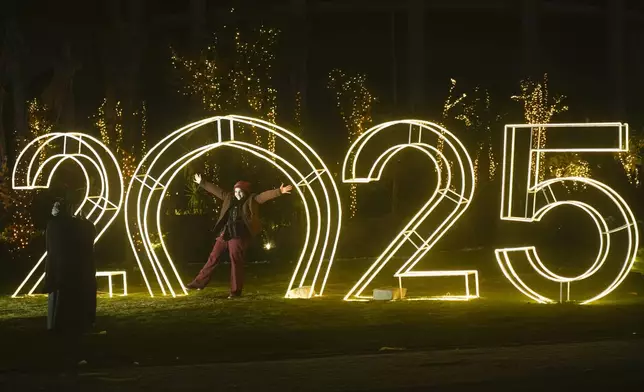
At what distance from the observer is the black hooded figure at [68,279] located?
14.8 m

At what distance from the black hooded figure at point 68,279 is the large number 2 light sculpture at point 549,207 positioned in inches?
226

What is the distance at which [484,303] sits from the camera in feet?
56.3

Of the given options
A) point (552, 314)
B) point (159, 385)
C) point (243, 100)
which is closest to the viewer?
point (159, 385)

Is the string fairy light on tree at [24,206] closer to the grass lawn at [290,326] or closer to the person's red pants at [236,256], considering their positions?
the grass lawn at [290,326]

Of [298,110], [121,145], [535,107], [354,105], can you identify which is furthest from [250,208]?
[535,107]

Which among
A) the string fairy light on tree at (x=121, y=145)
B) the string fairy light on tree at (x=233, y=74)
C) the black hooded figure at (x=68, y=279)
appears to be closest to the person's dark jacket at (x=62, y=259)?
the black hooded figure at (x=68, y=279)

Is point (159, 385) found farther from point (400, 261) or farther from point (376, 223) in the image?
point (376, 223)

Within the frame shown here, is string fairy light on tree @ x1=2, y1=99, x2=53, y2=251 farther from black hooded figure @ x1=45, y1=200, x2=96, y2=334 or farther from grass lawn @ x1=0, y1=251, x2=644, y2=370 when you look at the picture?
black hooded figure @ x1=45, y1=200, x2=96, y2=334

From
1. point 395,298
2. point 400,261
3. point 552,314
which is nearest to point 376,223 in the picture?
point 400,261

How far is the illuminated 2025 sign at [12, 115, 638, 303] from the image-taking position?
58.1 ft

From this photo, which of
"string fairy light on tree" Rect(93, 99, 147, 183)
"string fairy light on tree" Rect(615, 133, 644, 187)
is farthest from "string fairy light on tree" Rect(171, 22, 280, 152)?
"string fairy light on tree" Rect(615, 133, 644, 187)

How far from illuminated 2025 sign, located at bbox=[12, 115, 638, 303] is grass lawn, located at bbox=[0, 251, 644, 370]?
2.03 ft

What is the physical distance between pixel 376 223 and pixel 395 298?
1245cm

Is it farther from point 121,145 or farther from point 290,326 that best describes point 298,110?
point 290,326
